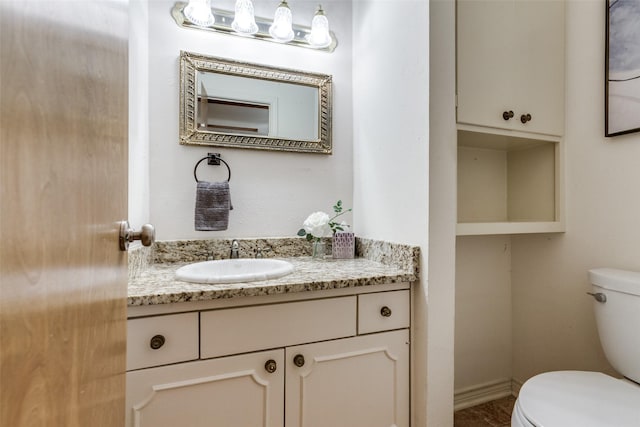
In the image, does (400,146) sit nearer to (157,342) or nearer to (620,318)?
(620,318)

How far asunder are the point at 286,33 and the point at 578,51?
1.31 m

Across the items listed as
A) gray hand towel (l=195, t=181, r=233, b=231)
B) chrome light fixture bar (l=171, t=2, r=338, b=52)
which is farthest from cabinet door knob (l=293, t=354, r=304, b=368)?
chrome light fixture bar (l=171, t=2, r=338, b=52)

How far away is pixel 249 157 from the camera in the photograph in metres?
1.51

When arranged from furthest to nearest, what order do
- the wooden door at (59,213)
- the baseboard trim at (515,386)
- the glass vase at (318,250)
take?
the baseboard trim at (515,386) → the glass vase at (318,250) → the wooden door at (59,213)

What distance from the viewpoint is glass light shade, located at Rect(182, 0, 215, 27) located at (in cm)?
135

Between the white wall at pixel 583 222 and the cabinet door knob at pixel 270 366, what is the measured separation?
52.6 inches

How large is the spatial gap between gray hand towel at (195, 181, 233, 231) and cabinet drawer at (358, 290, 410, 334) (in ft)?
2.34

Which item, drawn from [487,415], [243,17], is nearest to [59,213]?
[243,17]

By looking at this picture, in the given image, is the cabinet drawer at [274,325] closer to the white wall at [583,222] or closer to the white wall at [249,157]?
the white wall at [249,157]

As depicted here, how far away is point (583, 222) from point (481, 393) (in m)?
0.97

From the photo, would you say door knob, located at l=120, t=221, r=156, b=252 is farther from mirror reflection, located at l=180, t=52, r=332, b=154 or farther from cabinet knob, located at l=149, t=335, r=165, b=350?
mirror reflection, located at l=180, t=52, r=332, b=154

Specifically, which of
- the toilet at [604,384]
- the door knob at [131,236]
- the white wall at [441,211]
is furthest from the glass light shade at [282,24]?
the toilet at [604,384]

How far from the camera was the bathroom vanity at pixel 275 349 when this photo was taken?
872mm

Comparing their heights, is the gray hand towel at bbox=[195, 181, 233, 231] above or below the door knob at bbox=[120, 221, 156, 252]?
above
